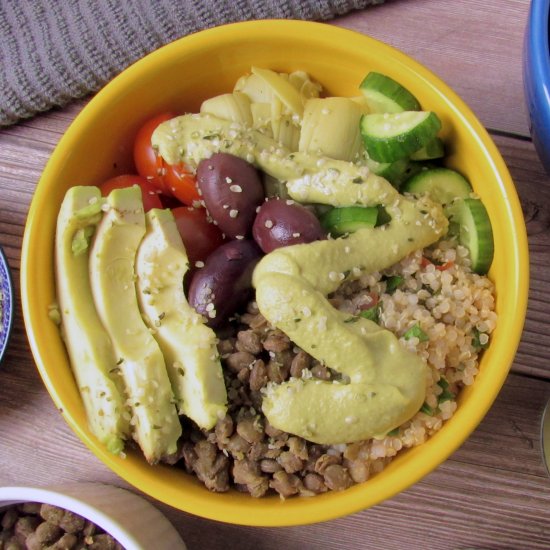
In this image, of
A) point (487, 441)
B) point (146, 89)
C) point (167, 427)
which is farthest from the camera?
point (487, 441)

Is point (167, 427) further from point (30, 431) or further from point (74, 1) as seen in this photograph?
point (74, 1)

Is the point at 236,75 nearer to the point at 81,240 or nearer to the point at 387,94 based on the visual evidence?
the point at 387,94

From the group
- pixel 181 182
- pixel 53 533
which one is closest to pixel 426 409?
pixel 181 182

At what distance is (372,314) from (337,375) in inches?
3.5

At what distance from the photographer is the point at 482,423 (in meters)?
1.19

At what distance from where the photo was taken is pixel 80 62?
1213 millimetres

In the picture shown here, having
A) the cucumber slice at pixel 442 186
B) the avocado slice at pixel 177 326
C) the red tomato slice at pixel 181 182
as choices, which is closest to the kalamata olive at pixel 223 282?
the avocado slice at pixel 177 326

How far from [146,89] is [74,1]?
0.92ft

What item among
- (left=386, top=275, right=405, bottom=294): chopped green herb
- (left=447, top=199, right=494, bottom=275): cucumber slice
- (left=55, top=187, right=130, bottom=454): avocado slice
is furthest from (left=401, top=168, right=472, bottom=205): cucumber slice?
(left=55, top=187, right=130, bottom=454): avocado slice

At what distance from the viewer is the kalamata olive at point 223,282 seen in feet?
3.14

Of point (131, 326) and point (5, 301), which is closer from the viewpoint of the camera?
point (131, 326)

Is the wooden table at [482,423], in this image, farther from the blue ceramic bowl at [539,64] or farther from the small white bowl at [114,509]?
the blue ceramic bowl at [539,64]

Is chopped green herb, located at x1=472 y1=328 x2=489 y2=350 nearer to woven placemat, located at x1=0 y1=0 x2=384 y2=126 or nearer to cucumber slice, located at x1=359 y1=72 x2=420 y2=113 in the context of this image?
cucumber slice, located at x1=359 y1=72 x2=420 y2=113

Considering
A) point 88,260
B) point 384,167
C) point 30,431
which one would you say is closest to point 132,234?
point 88,260
